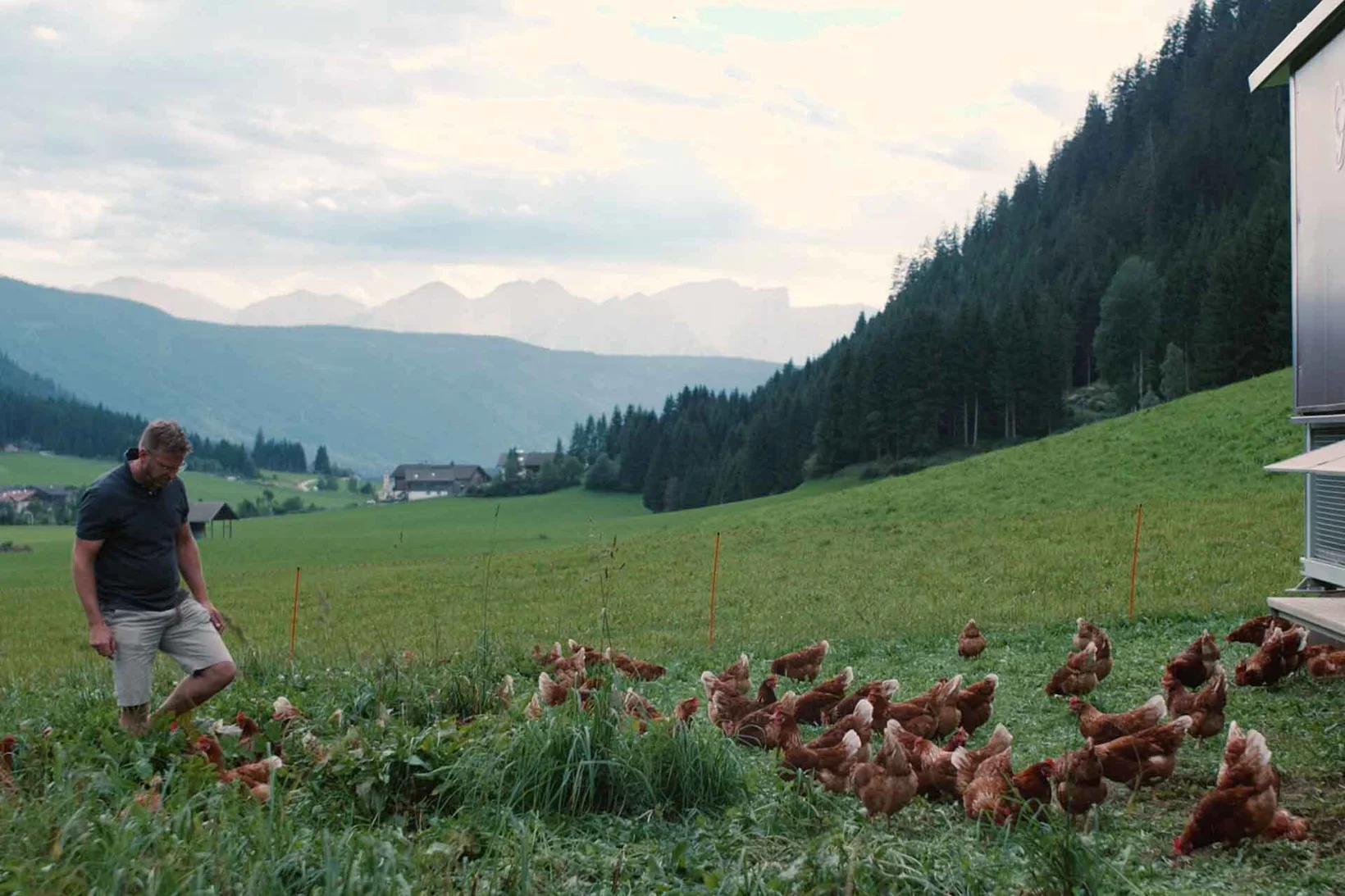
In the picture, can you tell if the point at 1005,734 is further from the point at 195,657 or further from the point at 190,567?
the point at 190,567

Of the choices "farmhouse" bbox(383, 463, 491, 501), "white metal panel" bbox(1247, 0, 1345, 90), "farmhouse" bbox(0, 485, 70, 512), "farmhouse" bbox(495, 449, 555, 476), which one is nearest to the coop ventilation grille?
"white metal panel" bbox(1247, 0, 1345, 90)

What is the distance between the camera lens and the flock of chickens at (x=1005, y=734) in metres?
4.87

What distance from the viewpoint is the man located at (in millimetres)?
6828

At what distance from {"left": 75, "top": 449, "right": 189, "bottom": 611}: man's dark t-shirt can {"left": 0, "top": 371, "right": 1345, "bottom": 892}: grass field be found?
2.83 ft

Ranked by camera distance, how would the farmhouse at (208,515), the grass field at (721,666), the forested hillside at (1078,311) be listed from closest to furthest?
1. the grass field at (721,666)
2. the forested hillside at (1078,311)
3. the farmhouse at (208,515)

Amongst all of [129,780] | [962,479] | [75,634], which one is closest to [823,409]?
[962,479]

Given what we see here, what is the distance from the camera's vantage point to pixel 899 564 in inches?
862

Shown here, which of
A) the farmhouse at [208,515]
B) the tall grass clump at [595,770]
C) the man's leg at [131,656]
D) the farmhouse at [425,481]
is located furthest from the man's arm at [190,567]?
the farmhouse at [425,481]

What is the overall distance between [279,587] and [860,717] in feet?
91.1

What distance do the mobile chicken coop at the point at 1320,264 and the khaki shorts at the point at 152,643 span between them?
7082mm

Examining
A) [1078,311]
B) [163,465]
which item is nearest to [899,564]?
[163,465]

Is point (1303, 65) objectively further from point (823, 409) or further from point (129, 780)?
point (823, 409)

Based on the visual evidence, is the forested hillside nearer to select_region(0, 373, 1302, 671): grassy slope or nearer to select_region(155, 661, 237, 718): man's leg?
select_region(0, 373, 1302, 671): grassy slope

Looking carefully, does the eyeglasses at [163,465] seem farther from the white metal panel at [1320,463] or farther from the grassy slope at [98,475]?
the grassy slope at [98,475]
